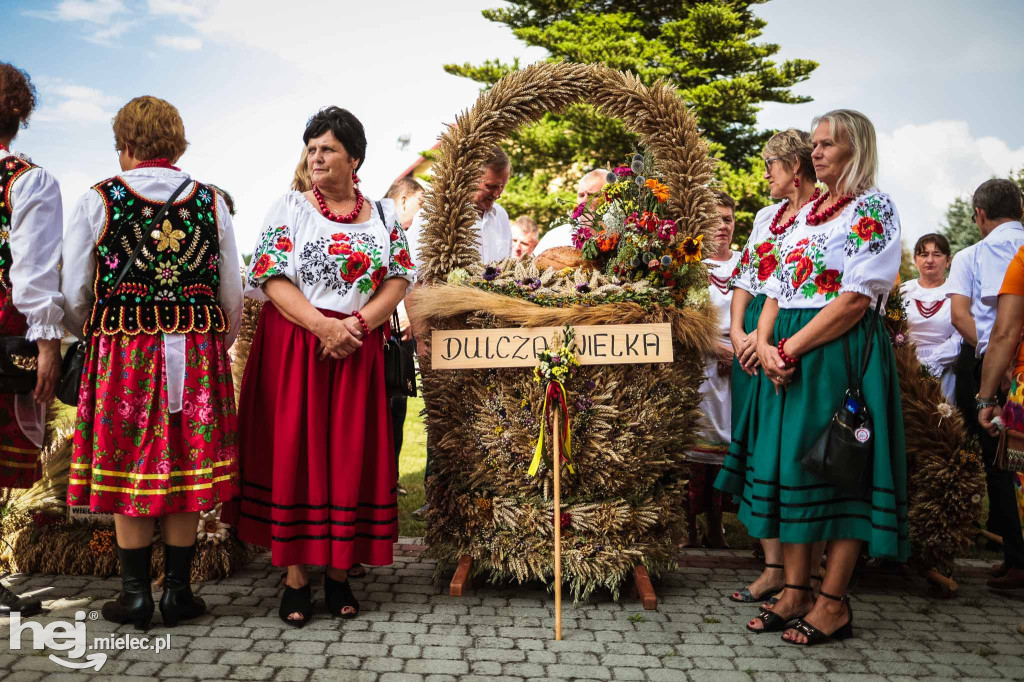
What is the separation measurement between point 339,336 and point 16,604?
5.69 ft

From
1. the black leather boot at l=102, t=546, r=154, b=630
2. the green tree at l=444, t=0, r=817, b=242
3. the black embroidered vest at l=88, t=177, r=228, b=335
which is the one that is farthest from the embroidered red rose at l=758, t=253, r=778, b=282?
the green tree at l=444, t=0, r=817, b=242

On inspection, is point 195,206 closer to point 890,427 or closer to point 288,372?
point 288,372

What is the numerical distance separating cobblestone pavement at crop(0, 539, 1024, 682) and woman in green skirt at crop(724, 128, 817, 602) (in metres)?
0.24

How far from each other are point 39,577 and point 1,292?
1474mm

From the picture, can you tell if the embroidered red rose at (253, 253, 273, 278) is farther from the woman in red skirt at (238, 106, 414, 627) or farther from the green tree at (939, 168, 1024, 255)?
the green tree at (939, 168, 1024, 255)

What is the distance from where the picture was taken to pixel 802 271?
3.51 meters

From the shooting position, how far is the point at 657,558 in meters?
3.96

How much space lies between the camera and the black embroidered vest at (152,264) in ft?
10.9

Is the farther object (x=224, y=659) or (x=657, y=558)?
(x=657, y=558)

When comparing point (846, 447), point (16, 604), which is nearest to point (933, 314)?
point (846, 447)

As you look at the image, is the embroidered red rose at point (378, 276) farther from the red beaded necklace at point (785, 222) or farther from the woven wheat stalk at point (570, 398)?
the red beaded necklace at point (785, 222)

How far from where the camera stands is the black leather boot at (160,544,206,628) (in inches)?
136

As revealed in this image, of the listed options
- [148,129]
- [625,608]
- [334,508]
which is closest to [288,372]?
[334,508]

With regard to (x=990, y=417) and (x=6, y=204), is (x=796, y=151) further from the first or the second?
(x=6, y=204)
